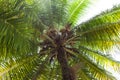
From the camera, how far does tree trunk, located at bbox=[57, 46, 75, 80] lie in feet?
30.2

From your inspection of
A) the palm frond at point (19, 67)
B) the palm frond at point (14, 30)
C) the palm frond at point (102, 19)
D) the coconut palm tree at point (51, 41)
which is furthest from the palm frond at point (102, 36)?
the palm frond at point (14, 30)

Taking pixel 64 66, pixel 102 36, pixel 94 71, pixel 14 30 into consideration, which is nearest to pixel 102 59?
pixel 94 71

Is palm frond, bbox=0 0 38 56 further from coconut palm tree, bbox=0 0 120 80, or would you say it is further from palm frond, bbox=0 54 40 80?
palm frond, bbox=0 54 40 80

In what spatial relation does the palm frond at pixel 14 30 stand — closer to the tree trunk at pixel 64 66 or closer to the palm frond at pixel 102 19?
the tree trunk at pixel 64 66

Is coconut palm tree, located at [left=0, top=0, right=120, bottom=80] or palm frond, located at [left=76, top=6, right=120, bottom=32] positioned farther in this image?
palm frond, located at [left=76, top=6, right=120, bottom=32]

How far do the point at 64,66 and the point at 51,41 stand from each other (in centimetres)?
83

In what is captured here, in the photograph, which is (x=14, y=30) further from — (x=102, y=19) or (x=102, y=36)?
(x=102, y=19)

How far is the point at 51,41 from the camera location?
9750 millimetres

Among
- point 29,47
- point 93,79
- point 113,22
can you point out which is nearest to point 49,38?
point 29,47

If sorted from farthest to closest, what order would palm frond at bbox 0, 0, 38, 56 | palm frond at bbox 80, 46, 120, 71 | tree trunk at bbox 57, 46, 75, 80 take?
palm frond at bbox 80, 46, 120, 71 → tree trunk at bbox 57, 46, 75, 80 → palm frond at bbox 0, 0, 38, 56

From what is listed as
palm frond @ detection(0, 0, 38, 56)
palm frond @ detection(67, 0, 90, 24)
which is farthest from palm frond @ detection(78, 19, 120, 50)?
palm frond @ detection(0, 0, 38, 56)

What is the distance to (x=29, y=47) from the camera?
9.75 meters

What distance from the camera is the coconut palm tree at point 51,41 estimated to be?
9.07m

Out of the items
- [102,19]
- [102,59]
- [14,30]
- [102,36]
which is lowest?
[102,59]
